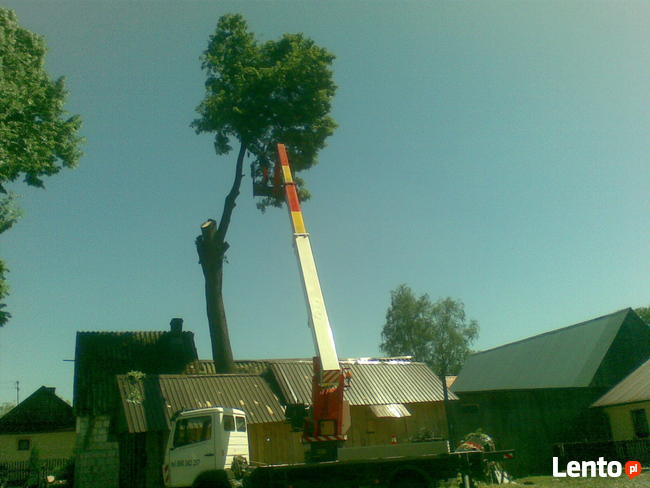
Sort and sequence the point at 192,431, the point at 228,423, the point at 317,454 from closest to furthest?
the point at 317,454, the point at 228,423, the point at 192,431

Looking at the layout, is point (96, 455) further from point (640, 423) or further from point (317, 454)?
point (640, 423)

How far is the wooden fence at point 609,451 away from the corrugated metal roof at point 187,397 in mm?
12255

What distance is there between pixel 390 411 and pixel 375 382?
1.96 metres

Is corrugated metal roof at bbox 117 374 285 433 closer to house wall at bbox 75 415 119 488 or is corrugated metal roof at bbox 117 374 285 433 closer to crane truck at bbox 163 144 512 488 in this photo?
house wall at bbox 75 415 119 488

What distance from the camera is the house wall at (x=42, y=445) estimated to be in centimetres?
3750

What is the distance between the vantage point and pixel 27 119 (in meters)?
19.6

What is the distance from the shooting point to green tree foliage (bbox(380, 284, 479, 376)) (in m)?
56.7

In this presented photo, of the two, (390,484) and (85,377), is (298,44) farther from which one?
(390,484)

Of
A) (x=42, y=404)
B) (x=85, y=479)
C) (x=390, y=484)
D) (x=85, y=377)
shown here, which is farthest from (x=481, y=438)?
(x=42, y=404)

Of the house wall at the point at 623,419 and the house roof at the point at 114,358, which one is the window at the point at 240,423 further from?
the house wall at the point at 623,419

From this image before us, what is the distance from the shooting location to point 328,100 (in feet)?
88.5

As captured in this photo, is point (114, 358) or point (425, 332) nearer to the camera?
point (114, 358)

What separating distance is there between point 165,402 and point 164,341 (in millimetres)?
10621

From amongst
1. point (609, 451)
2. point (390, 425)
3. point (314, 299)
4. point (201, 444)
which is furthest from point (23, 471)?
point (609, 451)
